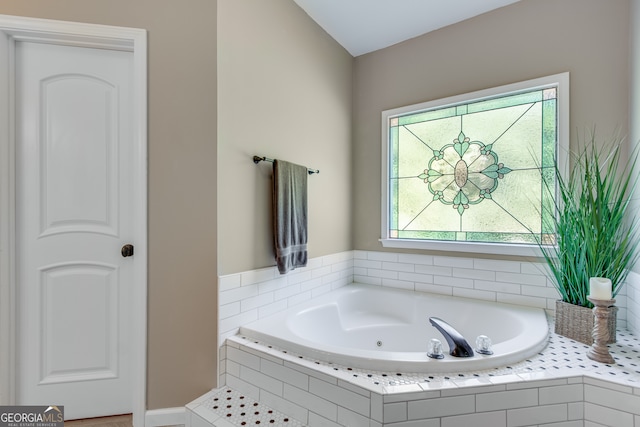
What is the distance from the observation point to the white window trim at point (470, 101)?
6.29ft

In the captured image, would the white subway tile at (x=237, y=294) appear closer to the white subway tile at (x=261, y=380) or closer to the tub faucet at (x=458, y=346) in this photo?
the white subway tile at (x=261, y=380)

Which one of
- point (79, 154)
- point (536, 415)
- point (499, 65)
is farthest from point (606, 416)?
point (79, 154)

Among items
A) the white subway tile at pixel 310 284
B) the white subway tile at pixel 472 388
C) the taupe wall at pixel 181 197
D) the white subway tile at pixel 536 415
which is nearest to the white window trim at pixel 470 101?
the white subway tile at pixel 310 284

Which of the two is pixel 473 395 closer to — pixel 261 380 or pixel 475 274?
pixel 261 380

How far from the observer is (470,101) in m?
2.24

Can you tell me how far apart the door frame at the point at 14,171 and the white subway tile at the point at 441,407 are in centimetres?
133

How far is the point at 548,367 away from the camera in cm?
133

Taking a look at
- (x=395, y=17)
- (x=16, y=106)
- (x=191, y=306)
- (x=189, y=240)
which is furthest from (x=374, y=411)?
(x=395, y=17)

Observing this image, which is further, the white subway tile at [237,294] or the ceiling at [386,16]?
the ceiling at [386,16]

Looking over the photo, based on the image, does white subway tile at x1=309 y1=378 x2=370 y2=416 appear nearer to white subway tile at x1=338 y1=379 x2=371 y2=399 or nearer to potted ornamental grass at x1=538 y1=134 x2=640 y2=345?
white subway tile at x1=338 y1=379 x2=371 y2=399

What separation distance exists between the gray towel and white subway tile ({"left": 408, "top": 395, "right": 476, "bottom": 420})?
40.0 inches

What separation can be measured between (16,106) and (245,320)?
162 cm

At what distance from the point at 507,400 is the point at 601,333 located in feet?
1.87

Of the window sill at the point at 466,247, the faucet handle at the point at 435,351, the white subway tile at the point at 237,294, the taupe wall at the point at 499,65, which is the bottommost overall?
the faucet handle at the point at 435,351
